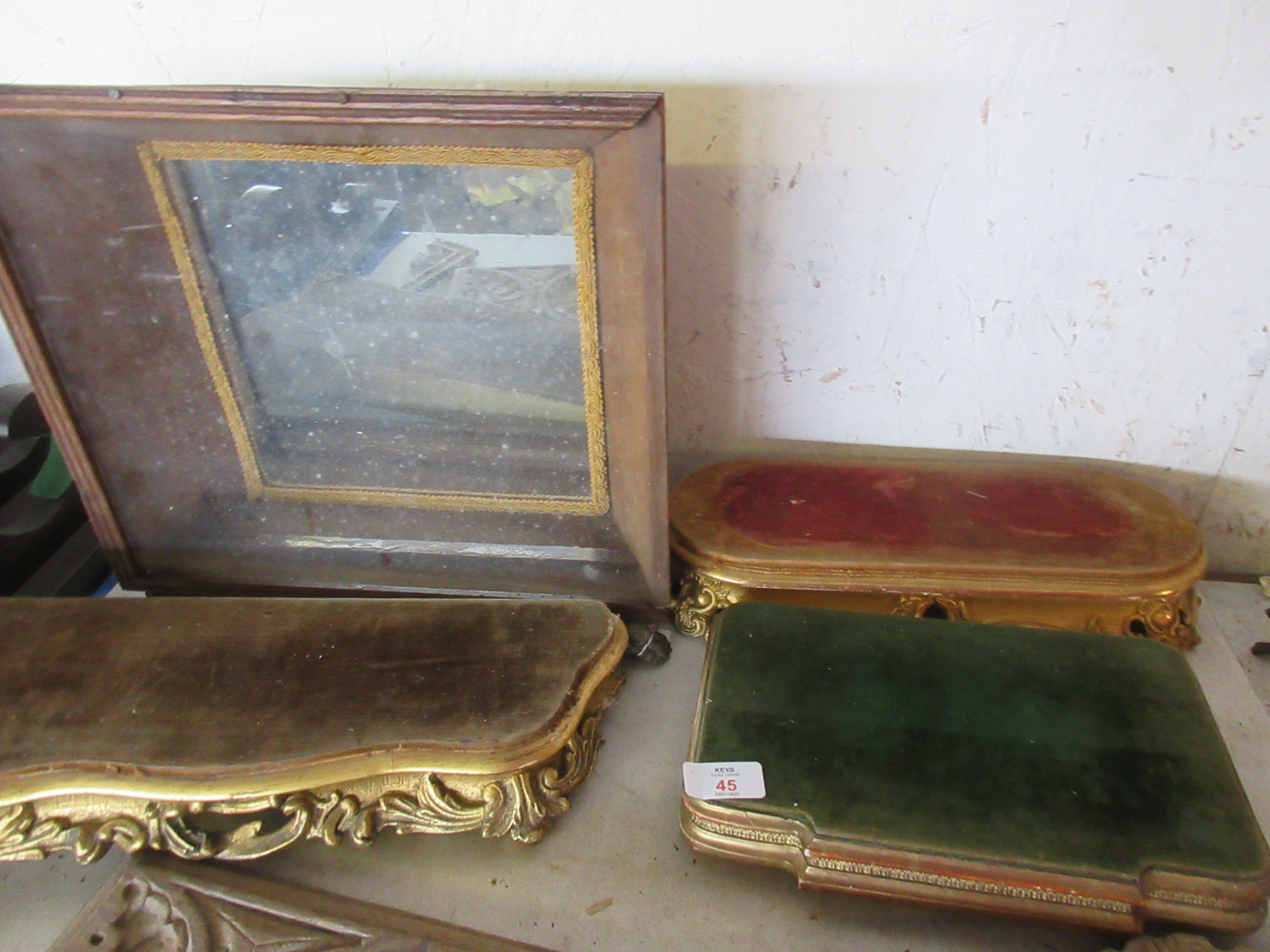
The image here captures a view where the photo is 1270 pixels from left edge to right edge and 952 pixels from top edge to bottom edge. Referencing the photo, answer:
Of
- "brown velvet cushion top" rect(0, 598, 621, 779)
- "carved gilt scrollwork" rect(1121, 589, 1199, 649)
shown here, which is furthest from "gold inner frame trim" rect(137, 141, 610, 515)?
"carved gilt scrollwork" rect(1121, 589, 1199, 649)

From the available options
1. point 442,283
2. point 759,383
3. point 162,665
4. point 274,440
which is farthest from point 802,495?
point 162,665

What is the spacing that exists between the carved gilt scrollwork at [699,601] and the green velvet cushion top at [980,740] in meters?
0.06

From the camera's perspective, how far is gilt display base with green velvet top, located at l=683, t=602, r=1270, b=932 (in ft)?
2.46

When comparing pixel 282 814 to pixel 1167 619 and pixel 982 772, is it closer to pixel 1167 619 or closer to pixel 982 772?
pixel 982 772

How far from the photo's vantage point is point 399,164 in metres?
0.87

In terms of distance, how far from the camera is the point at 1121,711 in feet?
2.86

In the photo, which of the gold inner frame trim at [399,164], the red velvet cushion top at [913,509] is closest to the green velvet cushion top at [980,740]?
the red velvet cushion top at [913,509]

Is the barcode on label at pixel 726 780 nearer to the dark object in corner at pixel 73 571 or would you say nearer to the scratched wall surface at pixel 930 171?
the scratched wall surface at pixel 930 171

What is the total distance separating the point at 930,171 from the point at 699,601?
22.6 inches

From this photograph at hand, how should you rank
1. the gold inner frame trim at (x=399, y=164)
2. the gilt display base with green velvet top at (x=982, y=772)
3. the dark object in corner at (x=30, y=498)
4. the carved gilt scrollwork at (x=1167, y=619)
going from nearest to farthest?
the gilt display base with green velvet top at (x=982, y=772) → the gold inner frame trim at (x=399, y=164) → the carved gilt scrollwork at (x=1167, y=619) → the dark object in corner at (x=30, y=498)

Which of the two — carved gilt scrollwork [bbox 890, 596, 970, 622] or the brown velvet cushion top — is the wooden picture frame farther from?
carved gilt scrollwork [bbox 890, 596, 970, 622]

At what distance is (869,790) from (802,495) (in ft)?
1.36

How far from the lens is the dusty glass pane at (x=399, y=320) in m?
0.89

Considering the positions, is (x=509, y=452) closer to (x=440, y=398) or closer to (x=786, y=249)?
(x=440, y=398)
